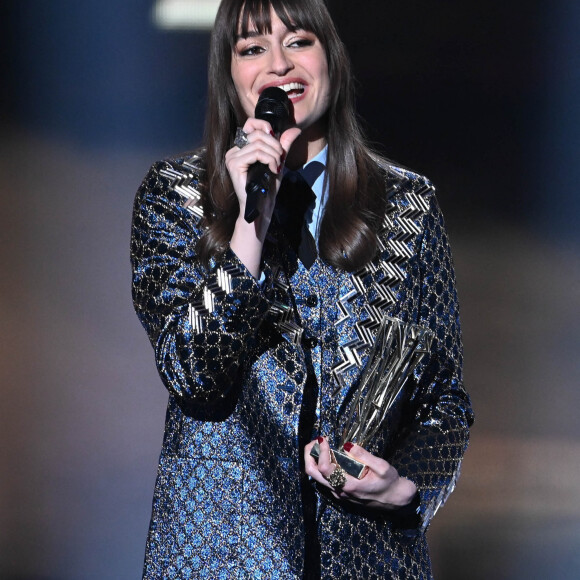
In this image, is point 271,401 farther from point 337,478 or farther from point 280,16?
point 280,16

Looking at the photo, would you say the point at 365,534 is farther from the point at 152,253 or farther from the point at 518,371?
the point at 518,371

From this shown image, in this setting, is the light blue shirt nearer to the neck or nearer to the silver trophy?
the neck

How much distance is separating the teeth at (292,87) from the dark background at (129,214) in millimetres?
1047

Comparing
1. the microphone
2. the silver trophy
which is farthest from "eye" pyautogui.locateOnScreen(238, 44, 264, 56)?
the silver trophy

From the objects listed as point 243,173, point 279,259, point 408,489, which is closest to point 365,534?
point 408,489

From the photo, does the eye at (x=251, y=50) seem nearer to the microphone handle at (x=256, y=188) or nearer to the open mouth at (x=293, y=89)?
the open mouth at (x=293, y=89)

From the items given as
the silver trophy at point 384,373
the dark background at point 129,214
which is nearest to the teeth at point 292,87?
the silver trophy at point 384,373

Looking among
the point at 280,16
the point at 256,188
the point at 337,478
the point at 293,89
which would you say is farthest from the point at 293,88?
the point at 337,478

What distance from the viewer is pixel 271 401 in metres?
1.33

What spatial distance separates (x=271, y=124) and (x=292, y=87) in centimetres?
16

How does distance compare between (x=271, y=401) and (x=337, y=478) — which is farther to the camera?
(x=271, y=401)

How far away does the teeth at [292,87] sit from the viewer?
58.1 inches

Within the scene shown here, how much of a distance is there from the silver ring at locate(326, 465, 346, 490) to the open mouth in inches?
22.1

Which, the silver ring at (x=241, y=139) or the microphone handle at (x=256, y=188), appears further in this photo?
the silver ring at (x=241, y=139)
